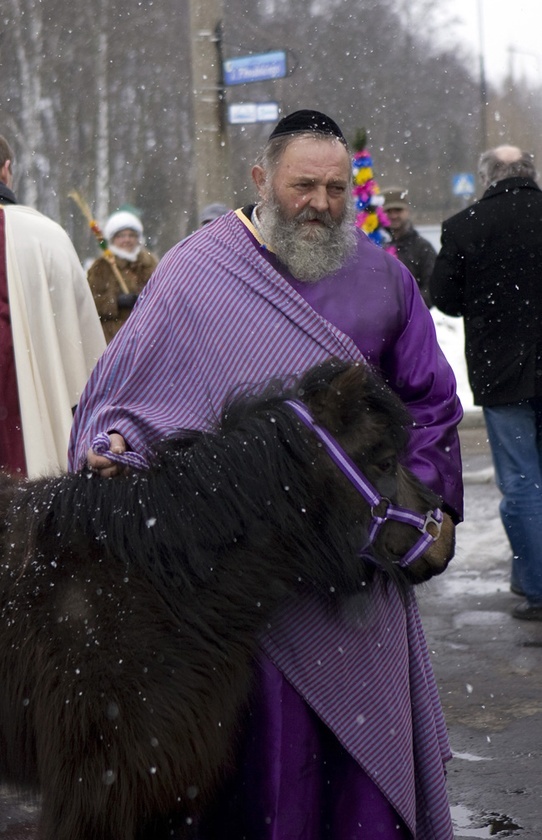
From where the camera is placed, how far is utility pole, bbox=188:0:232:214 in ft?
30.0

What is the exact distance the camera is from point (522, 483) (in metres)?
5.91

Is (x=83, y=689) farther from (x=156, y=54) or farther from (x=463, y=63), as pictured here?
(x=463, y=63)

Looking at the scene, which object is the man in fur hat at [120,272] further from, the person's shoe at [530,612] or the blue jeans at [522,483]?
the person's shoe at [530,612]

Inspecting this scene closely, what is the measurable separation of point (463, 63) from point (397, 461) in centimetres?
3927

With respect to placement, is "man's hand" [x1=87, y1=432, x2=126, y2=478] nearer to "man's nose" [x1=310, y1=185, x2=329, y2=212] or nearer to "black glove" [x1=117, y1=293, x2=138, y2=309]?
"man's nose" [x1=310, y1=185, x2=329, y2=212]

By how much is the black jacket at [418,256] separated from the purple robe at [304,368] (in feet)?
21.4

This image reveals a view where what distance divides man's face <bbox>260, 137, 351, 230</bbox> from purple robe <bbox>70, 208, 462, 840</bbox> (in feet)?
0.41

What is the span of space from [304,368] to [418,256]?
692 centimetres

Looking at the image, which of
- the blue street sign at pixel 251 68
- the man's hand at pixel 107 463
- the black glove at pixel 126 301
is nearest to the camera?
the man's hand at pixel 107 463

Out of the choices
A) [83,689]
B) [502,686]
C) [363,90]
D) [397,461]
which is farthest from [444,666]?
[363,90]

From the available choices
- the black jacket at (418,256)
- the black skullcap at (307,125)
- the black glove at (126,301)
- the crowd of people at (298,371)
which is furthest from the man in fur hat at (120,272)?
the crowd of people at (298,371)

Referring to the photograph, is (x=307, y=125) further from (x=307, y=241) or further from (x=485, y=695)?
(x=485, y=695)

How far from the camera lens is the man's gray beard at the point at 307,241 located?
9.50 feet

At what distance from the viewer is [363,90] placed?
104ft
